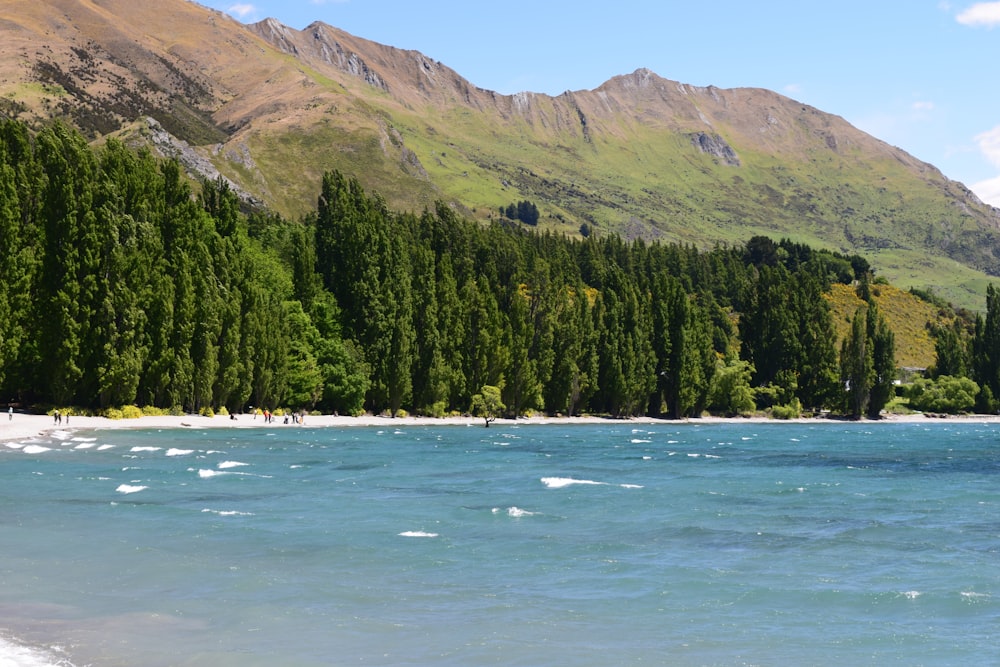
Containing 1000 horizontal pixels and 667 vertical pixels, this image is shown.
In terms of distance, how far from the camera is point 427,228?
183500 mm

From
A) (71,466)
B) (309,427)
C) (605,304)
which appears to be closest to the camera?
(71,466)

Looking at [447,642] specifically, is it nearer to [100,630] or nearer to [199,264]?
[100,630]

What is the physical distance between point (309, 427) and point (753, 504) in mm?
56972

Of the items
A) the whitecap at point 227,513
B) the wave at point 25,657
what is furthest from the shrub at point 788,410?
the wave at point 25,657

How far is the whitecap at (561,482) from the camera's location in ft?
157

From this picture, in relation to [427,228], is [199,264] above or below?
below

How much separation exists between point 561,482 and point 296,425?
4767cm

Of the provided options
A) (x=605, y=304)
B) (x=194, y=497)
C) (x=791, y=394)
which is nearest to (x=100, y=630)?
(x=194, y=497)

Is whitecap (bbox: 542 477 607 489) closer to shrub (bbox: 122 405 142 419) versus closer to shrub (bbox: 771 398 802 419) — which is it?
shrub (bbox: 122 405 142 419)

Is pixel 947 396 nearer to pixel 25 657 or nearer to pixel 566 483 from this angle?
pixel 566 483

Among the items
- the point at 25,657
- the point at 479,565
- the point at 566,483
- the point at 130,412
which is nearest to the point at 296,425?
the point at 130,412

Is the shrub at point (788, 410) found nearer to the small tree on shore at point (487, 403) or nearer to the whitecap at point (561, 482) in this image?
the small tree on shore at point (487, 403)

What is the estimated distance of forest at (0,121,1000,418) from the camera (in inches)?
3095

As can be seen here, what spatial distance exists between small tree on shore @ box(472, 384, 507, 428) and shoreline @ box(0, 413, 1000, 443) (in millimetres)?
1503
